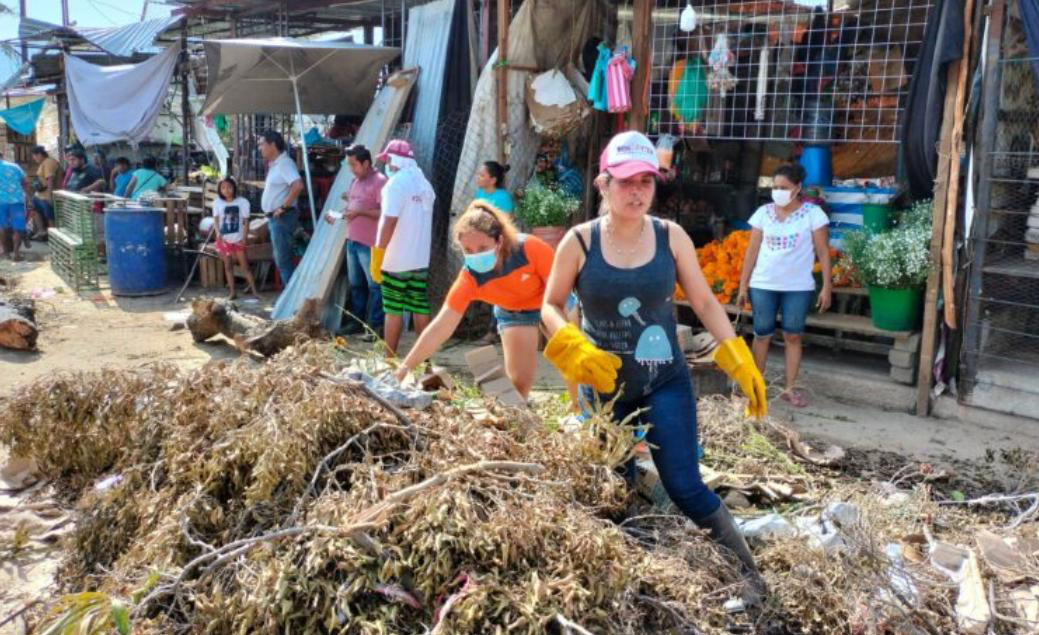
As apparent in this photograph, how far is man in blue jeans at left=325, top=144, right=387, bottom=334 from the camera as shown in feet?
26.4

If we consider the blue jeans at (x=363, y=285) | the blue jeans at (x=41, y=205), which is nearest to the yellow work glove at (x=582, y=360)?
the blue jeans at (x=363, y=285)

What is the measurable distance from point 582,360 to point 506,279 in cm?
161

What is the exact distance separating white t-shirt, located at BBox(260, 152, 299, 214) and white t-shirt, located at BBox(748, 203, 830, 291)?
538 centimetres

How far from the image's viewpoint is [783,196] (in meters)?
6.16

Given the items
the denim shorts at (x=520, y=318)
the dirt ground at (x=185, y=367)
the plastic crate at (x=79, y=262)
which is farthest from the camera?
the plastic crate at (x=79, y=262)

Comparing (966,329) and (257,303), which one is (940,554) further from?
(257,303)

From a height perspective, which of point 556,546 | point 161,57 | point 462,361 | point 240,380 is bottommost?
point 462,361

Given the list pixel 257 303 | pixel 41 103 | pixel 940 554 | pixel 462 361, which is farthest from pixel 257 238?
pixel 41 103

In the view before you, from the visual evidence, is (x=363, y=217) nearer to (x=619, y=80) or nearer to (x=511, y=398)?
(x=619, y=80)

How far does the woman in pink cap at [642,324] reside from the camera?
3.16m

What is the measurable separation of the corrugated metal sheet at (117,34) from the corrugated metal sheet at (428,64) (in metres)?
5.74

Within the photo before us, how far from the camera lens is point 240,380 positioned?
141 inches

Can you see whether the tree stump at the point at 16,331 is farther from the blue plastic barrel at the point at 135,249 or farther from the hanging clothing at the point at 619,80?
the hanging clothing at the point at 619,80

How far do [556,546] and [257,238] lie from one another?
349 inches
